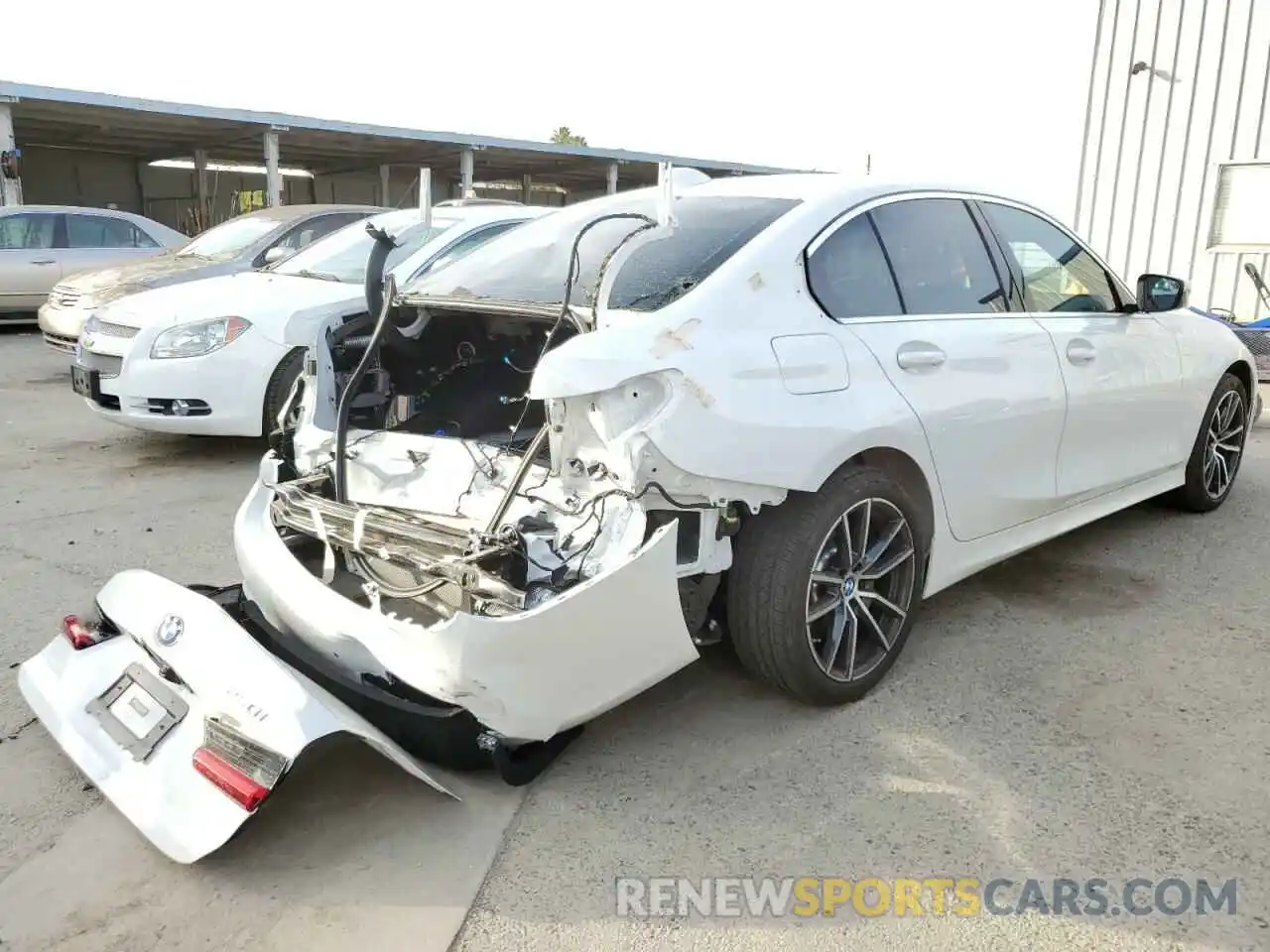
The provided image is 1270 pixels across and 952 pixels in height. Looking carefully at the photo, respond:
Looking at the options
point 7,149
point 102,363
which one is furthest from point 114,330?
point 7,149

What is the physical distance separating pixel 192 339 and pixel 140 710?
379 centimetres

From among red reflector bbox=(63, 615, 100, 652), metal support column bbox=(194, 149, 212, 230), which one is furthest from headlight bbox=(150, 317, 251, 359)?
metal support column bbox=(194, 149, 212, 230)

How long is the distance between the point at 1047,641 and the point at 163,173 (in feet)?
102

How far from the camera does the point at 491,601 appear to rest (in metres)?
2.42

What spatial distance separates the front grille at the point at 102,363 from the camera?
20.0ft

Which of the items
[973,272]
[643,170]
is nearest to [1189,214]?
[973,272]

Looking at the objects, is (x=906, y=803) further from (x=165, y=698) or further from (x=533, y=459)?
(x=165, y=698)

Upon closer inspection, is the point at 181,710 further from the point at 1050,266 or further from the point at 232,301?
the point at 232,301

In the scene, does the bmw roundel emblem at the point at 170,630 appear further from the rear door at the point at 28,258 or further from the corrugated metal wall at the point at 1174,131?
the rear door at the point at 28,258

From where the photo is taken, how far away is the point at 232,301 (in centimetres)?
611

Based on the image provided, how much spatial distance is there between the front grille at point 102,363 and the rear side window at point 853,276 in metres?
4.70

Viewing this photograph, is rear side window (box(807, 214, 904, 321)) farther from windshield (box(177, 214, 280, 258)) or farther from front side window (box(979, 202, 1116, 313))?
windshield (box(177, 214, 280, 258))

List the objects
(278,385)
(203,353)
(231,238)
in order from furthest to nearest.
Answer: (231,238) < (278,385) < (203,353)

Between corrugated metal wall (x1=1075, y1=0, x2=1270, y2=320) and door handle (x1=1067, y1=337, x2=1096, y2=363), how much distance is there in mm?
7936
